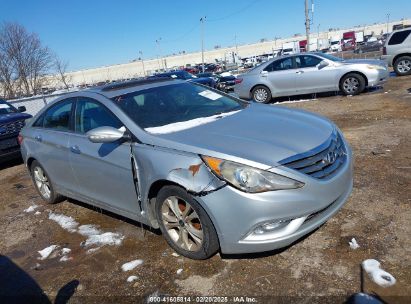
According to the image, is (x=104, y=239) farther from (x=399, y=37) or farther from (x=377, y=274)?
(x=399, y=37)

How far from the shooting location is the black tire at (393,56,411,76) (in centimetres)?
1487

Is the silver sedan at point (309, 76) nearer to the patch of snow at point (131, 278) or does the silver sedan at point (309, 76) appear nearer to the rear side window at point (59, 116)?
the rear side window at point (59, 116)

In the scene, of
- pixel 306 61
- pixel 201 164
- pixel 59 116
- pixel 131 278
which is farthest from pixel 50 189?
pixel 306 61

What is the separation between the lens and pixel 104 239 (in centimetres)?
412

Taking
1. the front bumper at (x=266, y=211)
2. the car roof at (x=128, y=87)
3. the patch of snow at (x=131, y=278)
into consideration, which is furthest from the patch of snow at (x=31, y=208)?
the front bumper at (x=266, y=211)

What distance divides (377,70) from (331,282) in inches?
389

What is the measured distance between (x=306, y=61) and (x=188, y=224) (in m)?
9.90

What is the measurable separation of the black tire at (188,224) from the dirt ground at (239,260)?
11 centimetres

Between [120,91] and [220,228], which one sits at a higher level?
[120,91]

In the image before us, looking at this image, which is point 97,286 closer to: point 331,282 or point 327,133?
point 331,282

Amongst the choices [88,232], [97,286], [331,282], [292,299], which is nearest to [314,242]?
[331,282]

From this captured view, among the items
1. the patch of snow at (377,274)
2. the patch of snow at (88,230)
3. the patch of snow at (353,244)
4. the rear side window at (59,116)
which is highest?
the rear side window at (59,116)

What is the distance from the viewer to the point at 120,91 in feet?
13.8

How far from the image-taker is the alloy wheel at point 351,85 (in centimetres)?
1137
